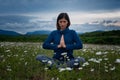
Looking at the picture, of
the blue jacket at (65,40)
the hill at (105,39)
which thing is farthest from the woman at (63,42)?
the hill at (105,39)

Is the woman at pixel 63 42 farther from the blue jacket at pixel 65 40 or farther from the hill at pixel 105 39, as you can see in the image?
the hill at pixel 105 39

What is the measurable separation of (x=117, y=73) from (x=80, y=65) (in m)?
1.75

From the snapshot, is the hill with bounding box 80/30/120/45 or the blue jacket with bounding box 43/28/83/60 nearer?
the blue jacket with bounding box 43/28/83/60

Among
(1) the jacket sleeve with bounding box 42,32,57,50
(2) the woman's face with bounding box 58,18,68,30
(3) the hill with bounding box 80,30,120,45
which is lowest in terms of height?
(3) the hill with bounding box 80,30,120,45

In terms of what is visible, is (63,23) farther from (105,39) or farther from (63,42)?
(105,39)

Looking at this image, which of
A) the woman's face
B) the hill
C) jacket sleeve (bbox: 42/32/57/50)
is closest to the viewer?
the woman's face

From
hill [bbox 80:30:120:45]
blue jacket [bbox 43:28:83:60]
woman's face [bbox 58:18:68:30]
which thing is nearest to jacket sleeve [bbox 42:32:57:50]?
blue jacket [bbox 43:28:83:60]

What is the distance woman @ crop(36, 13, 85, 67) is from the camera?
38.2 ft

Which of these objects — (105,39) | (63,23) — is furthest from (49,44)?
(105,39)

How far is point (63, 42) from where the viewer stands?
1156cm

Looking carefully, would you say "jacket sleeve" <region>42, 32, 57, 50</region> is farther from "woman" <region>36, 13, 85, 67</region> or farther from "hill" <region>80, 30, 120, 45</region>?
"hill" <region>80, 30, 120, 45</region>

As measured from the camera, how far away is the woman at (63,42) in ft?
38.2

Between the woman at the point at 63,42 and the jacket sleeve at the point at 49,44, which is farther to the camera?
the jacket sleeve at the point at 49,44

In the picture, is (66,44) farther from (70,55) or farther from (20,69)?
(20,69)
